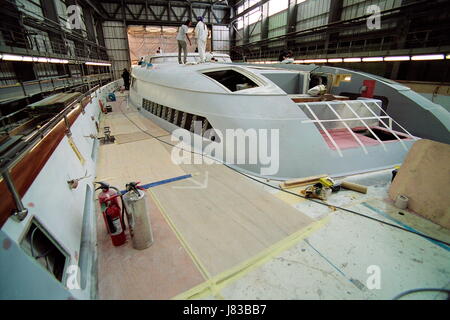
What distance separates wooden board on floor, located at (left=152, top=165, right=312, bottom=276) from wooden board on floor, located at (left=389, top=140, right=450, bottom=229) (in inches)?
48.6

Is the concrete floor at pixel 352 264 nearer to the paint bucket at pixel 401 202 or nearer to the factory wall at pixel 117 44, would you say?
the paint bucket at pixel 401 202

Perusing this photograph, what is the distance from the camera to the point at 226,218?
2199 mm

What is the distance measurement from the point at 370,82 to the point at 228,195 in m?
4.14

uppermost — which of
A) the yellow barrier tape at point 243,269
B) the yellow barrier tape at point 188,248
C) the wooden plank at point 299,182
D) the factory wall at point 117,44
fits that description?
the factory wall at point 117,44

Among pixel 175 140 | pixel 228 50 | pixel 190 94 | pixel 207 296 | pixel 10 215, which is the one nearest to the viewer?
pixel 10 215

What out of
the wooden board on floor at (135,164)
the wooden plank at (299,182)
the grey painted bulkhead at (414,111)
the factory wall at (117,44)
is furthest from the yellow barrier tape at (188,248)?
the factory wall at (117,44)

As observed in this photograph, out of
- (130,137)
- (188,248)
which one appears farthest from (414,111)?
(130,137)

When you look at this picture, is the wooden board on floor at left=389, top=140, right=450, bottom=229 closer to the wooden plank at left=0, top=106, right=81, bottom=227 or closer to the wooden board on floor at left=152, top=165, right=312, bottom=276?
the wooden board on floor at left=152, top=165, right=312, bottom=276

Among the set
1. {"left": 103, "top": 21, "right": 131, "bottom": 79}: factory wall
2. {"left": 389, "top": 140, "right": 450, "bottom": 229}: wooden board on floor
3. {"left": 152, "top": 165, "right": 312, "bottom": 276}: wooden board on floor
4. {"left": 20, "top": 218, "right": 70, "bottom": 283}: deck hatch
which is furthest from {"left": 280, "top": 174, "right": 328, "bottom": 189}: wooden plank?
{"left": 103, "top": 21, "right": 131, "bottom": 79}: factory wall

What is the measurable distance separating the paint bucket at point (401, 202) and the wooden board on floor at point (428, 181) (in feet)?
0.13

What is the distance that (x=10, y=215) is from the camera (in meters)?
1.10

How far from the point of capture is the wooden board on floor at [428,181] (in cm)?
212

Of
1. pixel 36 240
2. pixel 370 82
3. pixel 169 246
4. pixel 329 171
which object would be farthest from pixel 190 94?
pixel 370 82

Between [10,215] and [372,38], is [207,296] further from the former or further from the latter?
[372,38]
